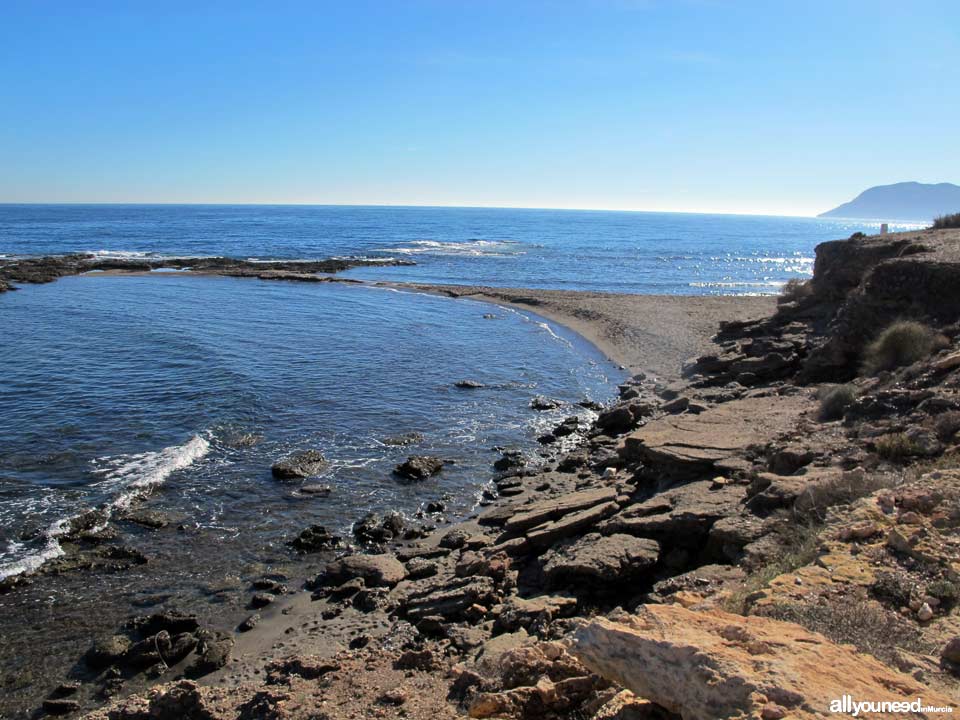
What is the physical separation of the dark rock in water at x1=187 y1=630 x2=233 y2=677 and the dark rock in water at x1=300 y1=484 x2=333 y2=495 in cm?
558

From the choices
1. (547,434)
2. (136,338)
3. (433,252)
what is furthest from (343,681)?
(433,252)

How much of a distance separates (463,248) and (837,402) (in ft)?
277

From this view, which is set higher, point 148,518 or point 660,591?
point 660,591

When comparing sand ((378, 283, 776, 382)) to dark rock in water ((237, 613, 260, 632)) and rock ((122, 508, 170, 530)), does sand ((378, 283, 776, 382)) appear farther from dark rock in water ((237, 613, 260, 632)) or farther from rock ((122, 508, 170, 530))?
dark rock in water ((237, 613, 260, 632))

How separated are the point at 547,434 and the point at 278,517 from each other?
357 inches

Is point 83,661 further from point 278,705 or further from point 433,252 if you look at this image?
point 433,252

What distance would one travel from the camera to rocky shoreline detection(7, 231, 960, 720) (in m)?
5.06

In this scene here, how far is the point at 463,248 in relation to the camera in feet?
316

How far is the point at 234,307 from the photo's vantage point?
43062 millimetres

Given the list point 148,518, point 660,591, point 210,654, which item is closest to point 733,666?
point 660,591

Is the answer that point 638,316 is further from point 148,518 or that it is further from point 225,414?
point 148,518

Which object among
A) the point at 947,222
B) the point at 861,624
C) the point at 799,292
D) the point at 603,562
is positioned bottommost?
the point at 603,562

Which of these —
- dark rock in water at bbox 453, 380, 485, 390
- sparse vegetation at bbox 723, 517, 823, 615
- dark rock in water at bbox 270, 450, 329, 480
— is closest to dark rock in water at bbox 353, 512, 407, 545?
dark rock in water at bbox 270, 450, 329, 480

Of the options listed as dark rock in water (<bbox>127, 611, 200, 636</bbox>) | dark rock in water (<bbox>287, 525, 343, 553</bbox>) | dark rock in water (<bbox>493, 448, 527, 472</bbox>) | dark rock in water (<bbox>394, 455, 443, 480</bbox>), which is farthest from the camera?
dark rock in water (<bbox>493, 448, 527, 472</bbox>)
